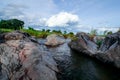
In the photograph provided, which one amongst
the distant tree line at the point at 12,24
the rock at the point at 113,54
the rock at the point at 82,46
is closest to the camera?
the rock at the point at 113,54

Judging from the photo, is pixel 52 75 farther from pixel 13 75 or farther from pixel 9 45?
pixel 9 45

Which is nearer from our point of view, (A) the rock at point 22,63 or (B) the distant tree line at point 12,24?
(A) the rock at point 22,63

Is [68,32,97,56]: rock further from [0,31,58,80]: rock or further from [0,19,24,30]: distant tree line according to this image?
[0,19,24,30]: distant tree line

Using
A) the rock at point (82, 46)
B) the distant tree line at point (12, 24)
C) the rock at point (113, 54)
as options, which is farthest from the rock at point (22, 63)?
the distant tree line at point (12, 24)

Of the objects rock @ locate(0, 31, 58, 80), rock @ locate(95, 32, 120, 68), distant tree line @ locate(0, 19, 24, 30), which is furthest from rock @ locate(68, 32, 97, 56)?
distant tree line @ locate(0, 19, 24, 30)

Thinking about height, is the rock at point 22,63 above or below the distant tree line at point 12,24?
above


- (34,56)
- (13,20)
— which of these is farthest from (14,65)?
(13,20)

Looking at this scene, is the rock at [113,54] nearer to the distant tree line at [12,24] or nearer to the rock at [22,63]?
the rock at [22,63]

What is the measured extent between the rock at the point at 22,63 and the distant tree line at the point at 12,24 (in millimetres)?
98328

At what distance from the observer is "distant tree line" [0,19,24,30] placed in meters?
119

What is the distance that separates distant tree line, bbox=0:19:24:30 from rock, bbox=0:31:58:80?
9833 cm

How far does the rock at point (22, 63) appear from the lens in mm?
18633

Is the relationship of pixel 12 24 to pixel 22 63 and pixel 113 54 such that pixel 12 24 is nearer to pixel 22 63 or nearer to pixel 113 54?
pixel 113 54

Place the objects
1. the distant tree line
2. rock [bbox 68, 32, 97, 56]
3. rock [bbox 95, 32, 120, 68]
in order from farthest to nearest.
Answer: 1. the distant tree line
2. rock [bbox 68, 32, 97, 56]
3. rock [bbox 95, 32, 120, 68]
